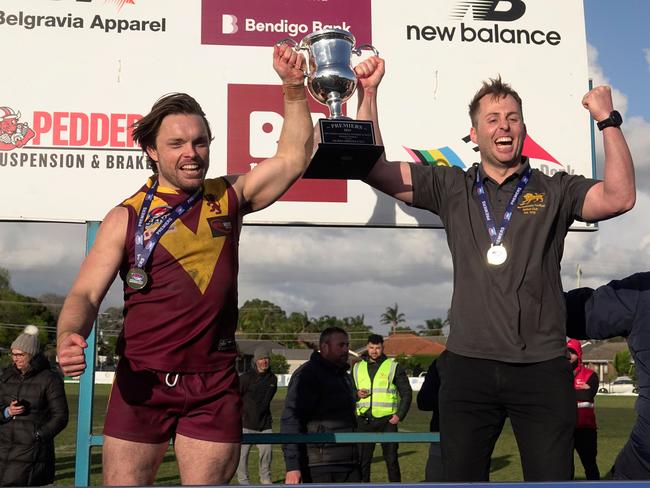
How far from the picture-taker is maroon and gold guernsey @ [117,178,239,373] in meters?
2.71

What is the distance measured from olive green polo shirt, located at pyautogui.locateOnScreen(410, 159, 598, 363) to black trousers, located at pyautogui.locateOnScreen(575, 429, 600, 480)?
20.5 feet

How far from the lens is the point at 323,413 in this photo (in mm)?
6199

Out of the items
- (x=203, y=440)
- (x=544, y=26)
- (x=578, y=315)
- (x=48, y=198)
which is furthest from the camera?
(x=544, y=26)

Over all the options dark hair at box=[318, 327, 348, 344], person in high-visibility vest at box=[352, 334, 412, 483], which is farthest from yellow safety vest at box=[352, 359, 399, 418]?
dark hair at box=[318, 327, 348, 344]

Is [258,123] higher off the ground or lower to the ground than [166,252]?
higher

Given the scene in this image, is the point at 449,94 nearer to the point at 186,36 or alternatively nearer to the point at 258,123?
the point at 258,123

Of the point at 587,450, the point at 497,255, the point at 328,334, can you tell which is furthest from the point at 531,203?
the point at 587,450

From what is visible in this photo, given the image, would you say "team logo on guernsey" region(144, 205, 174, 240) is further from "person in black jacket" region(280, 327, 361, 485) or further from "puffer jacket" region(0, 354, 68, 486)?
"puffer jacket" region(0, 354, 68, 486)

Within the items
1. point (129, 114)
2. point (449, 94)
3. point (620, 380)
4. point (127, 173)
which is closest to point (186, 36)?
point (129, 114)

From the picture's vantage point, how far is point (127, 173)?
454 cm

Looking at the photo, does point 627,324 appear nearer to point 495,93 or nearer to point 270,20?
point 495,93

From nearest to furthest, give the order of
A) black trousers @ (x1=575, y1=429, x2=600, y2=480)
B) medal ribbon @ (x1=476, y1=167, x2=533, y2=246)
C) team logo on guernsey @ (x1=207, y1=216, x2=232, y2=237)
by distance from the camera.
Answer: team logo on guernsey @ (x1=207, y1=216, x2=232, y2=237) < medal ribbon @ (x1=476, y1=167, x2=533, y2=246) < black trousers @ (x1=575, y1=429, x2=600, y2=480)

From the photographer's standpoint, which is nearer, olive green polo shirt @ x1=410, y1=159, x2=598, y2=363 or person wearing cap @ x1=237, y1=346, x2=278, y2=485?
olive green polo shirt @ x1=410, y1=159, x2=598, y2=363

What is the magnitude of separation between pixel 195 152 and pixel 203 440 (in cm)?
107
